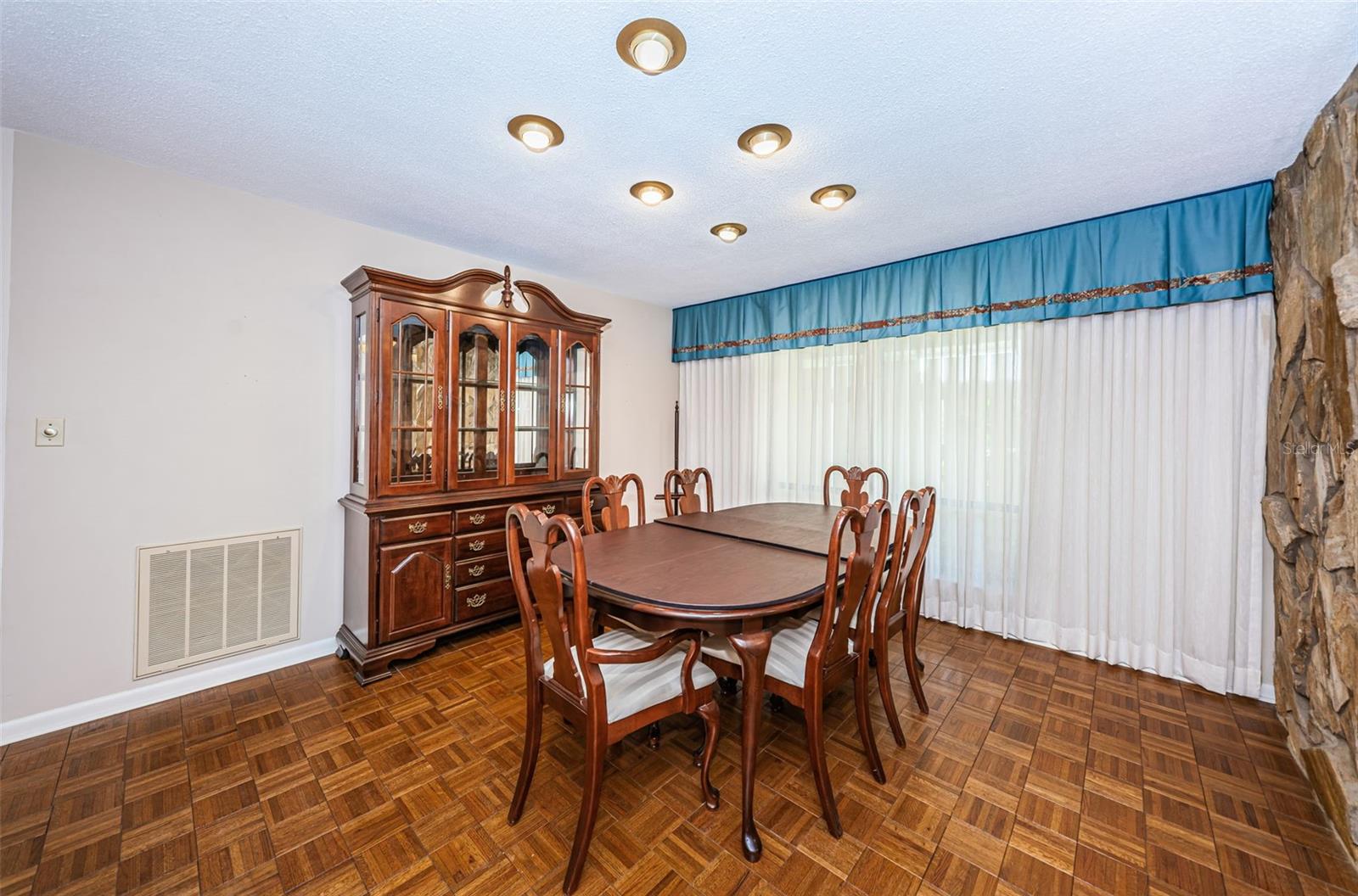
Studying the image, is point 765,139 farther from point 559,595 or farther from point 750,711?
point 750,711

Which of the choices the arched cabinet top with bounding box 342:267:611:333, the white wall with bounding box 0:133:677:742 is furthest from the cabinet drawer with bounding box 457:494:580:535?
the arched cabinet top with bounding box 342:267:611:333

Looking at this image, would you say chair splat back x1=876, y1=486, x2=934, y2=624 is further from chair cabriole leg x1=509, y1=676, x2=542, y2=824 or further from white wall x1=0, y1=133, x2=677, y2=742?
white wall x1=0, y1=133, x2=677, y2=742

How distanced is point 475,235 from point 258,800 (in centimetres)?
279

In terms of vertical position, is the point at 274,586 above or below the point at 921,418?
below

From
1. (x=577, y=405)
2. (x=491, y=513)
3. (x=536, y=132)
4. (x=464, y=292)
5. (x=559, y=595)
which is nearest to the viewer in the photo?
(x=559, y=595)

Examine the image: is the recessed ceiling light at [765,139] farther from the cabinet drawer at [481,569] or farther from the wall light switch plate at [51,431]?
the wall light switch plate at [51,431]

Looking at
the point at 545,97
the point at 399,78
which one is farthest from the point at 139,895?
the point at 545,97

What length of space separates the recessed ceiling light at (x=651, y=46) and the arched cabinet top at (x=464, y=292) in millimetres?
1737

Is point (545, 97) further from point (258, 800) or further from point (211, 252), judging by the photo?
point (258, 800)

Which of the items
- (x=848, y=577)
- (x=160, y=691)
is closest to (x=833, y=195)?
(x=848, y=577)

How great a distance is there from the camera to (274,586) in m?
2.67

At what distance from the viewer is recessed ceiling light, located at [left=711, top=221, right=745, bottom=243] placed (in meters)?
2.85

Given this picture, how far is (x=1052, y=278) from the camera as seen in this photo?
287 cm

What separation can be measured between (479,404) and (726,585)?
2.11m
